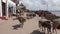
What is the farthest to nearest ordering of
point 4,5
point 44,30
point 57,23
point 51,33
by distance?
point 4,5, point 44,30, point 51,33, point 57,23

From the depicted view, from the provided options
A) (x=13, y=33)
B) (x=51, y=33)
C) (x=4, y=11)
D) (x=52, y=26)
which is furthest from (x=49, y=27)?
(x=4, y=11)

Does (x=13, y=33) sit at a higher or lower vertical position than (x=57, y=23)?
lower

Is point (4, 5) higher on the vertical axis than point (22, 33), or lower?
higher

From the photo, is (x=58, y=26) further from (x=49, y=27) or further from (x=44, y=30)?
(x=44, y=30)

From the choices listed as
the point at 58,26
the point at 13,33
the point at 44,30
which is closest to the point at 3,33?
the point at 13,33

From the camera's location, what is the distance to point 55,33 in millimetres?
13836

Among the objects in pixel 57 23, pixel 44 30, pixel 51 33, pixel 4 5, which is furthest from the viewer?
pixel 4 5

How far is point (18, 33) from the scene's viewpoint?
45.9 feet

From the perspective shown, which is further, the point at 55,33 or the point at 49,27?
the point at 55,33

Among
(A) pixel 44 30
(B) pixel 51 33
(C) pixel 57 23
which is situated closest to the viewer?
(C) pixel 57 23

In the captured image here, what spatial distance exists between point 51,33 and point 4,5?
71.4 feet

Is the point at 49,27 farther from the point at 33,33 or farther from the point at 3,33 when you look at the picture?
the point at 3,33

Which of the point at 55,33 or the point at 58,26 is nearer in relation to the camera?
the point at 58,26

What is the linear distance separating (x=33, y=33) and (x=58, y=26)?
98.5 inches
